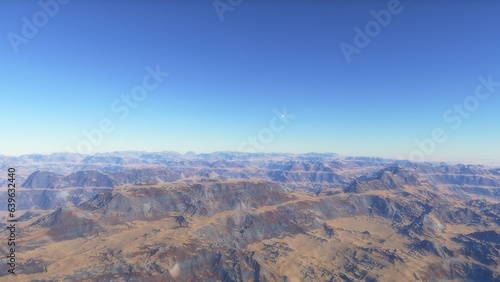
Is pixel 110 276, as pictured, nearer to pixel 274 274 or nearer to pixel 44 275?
pixel 44 275

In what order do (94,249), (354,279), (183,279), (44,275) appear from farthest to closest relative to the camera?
1. (94,249)
2. (354,279)
3. (183,279)
4. (44,275)

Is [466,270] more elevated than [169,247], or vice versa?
[169,247]

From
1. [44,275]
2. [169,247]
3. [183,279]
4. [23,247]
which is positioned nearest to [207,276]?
[183,279]

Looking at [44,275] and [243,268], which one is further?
[243,268]

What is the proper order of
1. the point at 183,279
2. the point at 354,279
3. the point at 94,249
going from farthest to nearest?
1. the point at 94,249
2. the point at 354,279
3. the point at 183,279

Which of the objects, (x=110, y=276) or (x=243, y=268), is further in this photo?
(x=243, y=268)

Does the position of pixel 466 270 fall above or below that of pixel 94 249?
below

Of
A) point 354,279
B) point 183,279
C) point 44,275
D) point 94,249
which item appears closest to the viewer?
point 44,275

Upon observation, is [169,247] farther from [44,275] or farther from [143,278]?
[44,275]

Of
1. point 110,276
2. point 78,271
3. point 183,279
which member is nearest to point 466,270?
point 183,279
